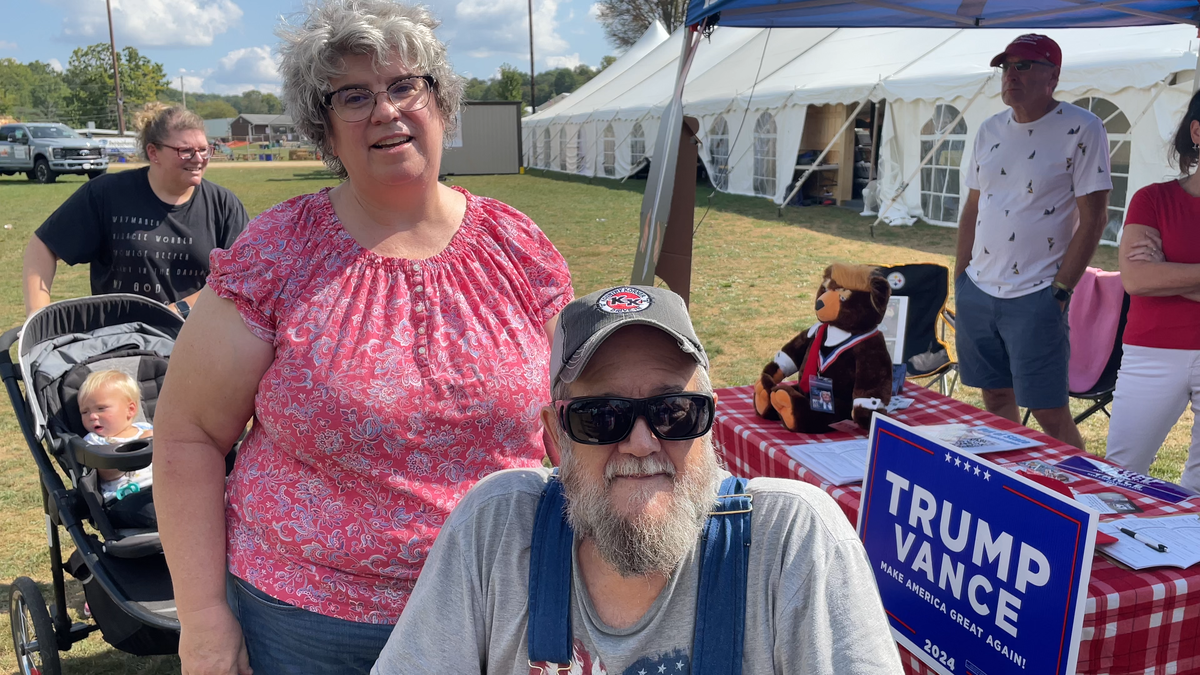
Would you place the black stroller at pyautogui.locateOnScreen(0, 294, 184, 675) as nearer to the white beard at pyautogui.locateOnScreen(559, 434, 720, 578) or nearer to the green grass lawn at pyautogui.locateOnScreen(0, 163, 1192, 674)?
the green grass lawn at pyautogui.locateOnScreen(0, 163, 1192, 674)

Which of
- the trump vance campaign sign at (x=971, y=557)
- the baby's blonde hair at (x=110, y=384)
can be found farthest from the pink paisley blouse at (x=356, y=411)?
the baby's blonde hair at (x=110, y=384)

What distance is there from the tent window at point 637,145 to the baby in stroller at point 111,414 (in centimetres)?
1947

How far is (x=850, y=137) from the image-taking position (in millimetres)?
16609

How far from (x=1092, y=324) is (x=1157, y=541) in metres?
2.97

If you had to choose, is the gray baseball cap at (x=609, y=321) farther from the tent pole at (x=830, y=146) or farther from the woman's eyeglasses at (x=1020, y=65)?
the tent pole at (x=830, y=146)

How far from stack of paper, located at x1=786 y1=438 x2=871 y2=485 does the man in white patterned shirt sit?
4.89ft

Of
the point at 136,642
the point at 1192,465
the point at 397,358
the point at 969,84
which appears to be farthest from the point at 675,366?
the point at 969,84

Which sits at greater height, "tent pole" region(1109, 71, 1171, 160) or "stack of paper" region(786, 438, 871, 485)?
"tent pole" region(1109, 71, 1171, 160)

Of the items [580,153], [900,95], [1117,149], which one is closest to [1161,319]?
[1117,149]

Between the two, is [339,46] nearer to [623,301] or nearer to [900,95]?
[623,301]

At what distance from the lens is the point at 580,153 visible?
26938mm

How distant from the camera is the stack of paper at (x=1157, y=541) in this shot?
182 cm

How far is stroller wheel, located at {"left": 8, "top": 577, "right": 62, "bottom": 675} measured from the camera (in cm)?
268

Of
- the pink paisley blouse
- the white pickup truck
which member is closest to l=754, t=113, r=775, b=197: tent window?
the pink paisley blouse
